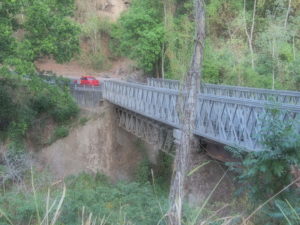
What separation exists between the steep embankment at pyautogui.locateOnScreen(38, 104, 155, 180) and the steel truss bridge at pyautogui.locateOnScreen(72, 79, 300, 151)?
0.99 m

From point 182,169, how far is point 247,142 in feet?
16.9

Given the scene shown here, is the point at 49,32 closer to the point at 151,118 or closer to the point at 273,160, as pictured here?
the point at 151,118

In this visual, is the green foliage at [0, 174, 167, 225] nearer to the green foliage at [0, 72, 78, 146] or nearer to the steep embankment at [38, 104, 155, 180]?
the green foliage at [0, 72, 78, 146]

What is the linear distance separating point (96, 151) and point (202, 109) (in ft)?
36.8

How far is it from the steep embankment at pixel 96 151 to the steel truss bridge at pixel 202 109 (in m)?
0.99

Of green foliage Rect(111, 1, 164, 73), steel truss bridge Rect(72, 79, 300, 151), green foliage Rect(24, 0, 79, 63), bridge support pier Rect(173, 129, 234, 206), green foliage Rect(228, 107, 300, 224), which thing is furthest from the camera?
green foliage Rect(111, 1, 164, 73)

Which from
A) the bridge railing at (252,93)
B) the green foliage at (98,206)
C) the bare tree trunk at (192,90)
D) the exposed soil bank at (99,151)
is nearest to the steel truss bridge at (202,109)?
the bridge railing at (252,93)

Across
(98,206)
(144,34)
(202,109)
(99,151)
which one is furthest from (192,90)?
(144,34)

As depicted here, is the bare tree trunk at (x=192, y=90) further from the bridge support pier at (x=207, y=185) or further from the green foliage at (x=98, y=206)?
the bridge support pier at (x=207, y=185)

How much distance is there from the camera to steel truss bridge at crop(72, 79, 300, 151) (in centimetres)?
1052

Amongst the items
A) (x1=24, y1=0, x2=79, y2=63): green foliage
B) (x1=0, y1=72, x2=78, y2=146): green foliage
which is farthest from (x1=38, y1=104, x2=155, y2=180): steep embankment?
(x1=24, y1=0, x2=79, y2=63): green foliage

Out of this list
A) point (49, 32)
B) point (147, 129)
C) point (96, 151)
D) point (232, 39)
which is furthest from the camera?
point (232, 39)

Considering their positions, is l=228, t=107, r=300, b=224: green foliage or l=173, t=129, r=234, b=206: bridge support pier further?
l=173, t=129, r=234, b=206: bridge support pier

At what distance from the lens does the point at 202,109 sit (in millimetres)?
13164
